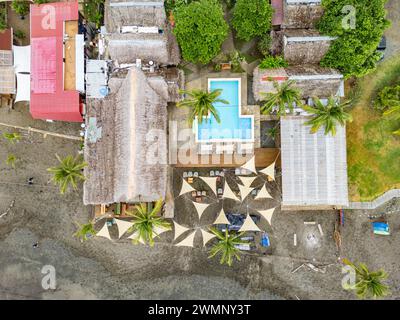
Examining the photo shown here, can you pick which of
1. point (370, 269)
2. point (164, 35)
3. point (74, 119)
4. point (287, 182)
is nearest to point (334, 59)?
point (287, 182)

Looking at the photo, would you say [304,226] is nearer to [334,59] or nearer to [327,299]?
[327,299]

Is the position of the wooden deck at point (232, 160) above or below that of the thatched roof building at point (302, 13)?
below

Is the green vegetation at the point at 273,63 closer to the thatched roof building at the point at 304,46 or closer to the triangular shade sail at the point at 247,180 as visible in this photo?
the thatched roof building at the point at 304,46

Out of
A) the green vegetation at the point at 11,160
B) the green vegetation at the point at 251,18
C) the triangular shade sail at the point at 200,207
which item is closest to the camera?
the green vegetation at the point at 251,18

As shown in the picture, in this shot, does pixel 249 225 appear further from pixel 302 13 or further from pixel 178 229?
pixel 302 13

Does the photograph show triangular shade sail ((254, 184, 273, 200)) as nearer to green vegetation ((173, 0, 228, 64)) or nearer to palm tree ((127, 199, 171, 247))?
palm tree ((127, 199, 171, 247))

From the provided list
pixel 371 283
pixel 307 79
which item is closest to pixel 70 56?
pixel 307 79

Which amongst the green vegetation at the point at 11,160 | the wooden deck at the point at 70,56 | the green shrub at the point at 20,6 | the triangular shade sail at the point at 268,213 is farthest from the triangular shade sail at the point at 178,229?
the green shrub at the point at 20,6
